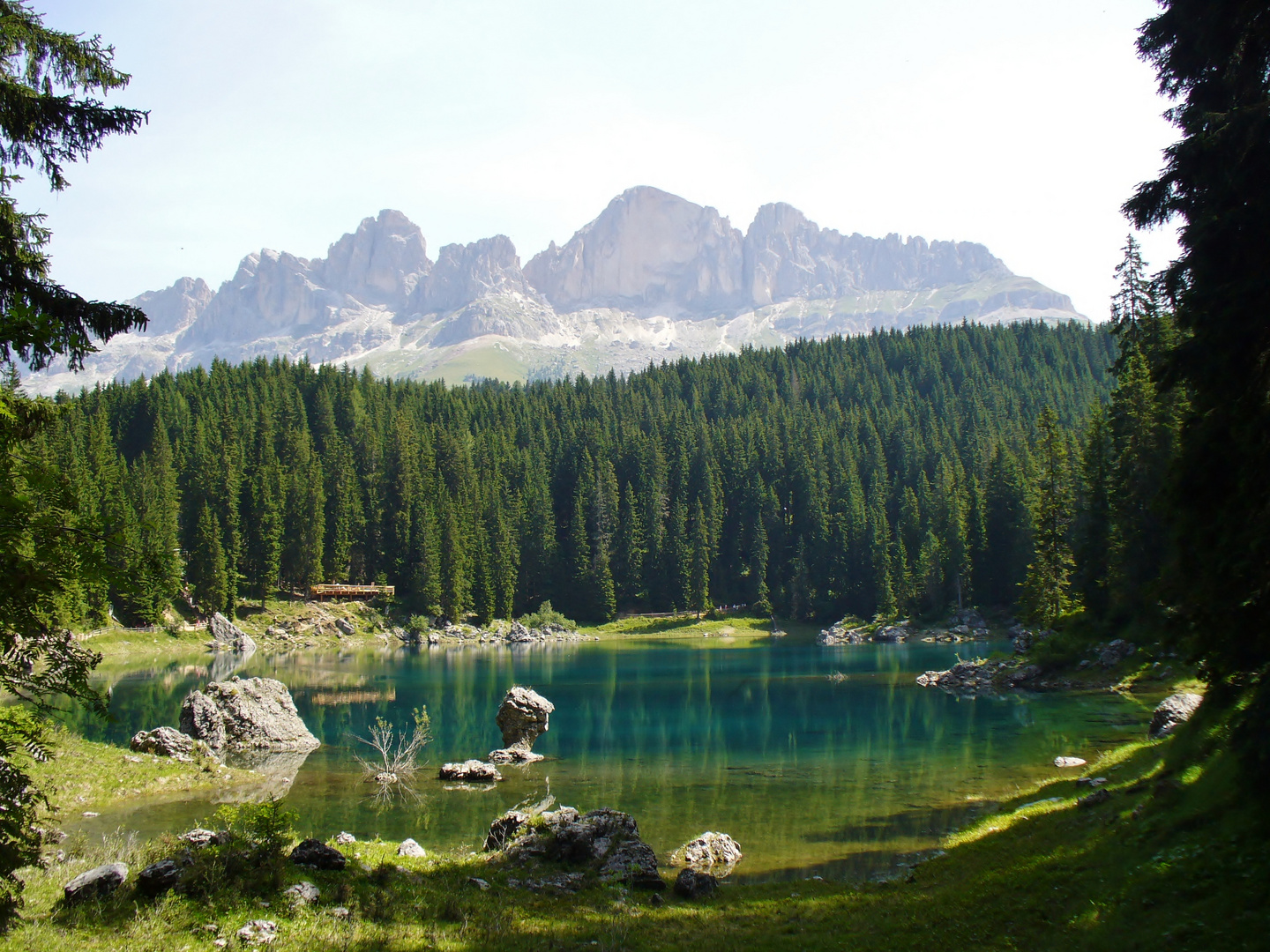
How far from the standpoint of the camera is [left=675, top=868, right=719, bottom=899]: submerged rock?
16.6 meters

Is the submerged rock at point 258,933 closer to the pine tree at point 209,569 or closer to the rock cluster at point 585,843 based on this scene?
the rock cluster at point 585,843

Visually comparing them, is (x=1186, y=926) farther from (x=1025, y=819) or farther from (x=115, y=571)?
(x=115, y=571)

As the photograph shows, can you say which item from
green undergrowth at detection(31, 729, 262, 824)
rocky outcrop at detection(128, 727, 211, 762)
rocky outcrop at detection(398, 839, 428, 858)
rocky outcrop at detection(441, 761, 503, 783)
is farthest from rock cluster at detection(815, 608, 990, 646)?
rocky outcrop at detection(398, 839, 428, 858)

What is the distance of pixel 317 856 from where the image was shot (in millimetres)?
14781

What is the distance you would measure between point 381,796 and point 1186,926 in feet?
73.6

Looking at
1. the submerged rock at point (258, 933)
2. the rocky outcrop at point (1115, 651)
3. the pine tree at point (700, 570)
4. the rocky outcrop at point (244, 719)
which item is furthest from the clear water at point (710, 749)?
the pine tree at point (700, 570)

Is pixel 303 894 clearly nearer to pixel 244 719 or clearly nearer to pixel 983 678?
pixel 244 719

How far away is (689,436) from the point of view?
462 feet

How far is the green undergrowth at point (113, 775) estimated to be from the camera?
23906 mm

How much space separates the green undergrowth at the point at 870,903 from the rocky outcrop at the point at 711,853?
2147 mm

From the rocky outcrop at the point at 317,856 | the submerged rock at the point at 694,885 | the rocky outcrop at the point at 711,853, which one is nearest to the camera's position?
the rocky outcrop at the point at 317,856

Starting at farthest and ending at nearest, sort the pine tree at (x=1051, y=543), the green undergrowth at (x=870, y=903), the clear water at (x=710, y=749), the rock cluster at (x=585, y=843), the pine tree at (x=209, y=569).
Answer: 1. the pine tree at (x=209, y=569)
2. the pine tree at (x=1051, y=543)
3. the clear water at (x=710, y=749)
4. the rock cluster at (x=585, y=843)
5. the green undergrowth at (x=870, y=903)

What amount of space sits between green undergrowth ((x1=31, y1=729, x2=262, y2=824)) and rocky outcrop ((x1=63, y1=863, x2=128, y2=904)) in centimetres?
1272

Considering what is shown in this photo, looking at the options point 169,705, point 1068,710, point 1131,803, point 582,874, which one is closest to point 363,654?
point 169,705
